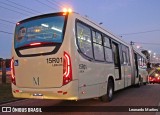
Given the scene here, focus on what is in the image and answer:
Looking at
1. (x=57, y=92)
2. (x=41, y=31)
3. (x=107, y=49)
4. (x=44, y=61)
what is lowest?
(x=57, y=92)

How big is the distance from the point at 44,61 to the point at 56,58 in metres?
0.42

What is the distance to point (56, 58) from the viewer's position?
8281mm

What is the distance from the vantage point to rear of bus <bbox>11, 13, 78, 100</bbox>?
820cm

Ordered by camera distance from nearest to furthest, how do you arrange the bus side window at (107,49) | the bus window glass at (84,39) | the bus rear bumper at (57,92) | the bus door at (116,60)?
the bus rear bumper at (57,92), the bus window glass at (84,39), the bus side window at (107,49), the bus door at (116,60)

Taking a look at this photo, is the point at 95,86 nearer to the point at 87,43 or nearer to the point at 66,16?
the point at 87,43

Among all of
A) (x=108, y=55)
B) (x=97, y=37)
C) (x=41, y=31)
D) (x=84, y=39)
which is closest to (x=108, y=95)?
(x=108, y=55)

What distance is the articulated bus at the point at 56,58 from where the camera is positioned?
823 cm

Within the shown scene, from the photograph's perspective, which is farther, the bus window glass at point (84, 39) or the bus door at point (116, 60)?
the bus door at point (116, 60)

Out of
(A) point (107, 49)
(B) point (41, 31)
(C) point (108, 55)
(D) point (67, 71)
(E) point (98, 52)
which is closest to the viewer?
(D) point (67, 71)

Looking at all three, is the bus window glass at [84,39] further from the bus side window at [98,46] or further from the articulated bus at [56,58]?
the bus side window at [98,46]

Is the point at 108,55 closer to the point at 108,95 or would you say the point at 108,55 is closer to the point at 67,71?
the point at 108,95

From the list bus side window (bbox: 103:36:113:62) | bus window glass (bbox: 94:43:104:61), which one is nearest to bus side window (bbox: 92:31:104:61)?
bus window glass (bbox: 94:43:104:61)

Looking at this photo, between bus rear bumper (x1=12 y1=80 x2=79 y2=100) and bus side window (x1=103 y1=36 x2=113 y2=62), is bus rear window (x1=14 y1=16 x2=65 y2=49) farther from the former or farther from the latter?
bus side window (x1=103 y1=36 x2=113 y2=62)

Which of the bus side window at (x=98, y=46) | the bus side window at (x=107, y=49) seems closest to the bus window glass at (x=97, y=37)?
the bus side window at (x=98, y=46)
